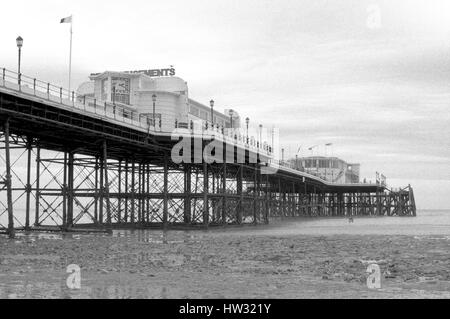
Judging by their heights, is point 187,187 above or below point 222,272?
above

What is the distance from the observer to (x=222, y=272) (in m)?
17.3

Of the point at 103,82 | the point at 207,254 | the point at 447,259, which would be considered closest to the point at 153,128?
the point at 103,82

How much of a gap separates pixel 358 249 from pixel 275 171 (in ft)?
150

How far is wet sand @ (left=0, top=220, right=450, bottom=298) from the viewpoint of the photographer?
13227mm

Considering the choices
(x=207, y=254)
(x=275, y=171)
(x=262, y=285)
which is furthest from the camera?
(x=275, y=171)

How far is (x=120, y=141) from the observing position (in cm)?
3991

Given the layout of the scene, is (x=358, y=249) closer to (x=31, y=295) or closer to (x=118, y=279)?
(x=118, y=279)

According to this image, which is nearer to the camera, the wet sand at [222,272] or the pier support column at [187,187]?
the wet sand at [222,272]

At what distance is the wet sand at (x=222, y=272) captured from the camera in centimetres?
1323

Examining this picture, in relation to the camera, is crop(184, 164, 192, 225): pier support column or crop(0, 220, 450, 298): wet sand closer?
crop(0, 220, 450, 298): wet sand

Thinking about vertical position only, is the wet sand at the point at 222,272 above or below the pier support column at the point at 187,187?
below

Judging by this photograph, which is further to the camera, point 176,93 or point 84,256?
point 176,93

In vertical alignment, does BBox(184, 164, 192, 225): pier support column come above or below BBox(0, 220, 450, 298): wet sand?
above

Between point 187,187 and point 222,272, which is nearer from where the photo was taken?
point 222,272
